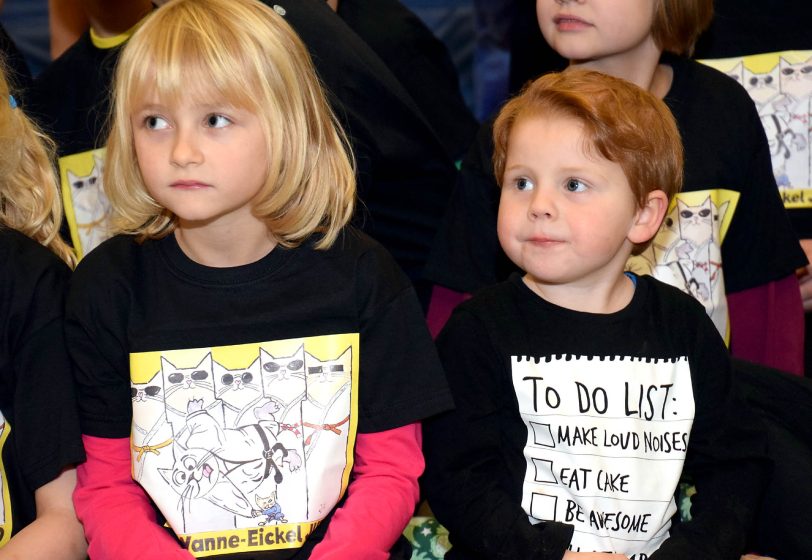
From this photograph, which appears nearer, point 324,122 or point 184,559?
point 184,559

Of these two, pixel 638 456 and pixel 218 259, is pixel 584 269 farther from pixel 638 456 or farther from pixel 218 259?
pixel 218 259

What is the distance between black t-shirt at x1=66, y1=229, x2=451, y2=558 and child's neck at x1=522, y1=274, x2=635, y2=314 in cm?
18

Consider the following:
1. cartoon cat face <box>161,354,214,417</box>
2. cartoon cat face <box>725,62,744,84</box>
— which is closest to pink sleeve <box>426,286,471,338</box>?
cartoon cat face <box>161,354,214,417</box>

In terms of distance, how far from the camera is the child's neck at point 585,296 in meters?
1.55

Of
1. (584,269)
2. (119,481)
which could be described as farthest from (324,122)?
(119,481)

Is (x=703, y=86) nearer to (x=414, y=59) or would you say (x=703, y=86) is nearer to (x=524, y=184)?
(x=524, y=184)

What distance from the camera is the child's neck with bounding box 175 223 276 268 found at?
1540 millimetres

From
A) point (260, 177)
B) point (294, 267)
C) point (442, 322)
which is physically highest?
point (260, 177)

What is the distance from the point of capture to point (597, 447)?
58.9 inches

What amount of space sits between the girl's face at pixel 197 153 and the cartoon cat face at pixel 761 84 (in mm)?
1079

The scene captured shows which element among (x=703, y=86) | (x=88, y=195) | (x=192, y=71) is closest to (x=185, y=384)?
(x=192, y=71)

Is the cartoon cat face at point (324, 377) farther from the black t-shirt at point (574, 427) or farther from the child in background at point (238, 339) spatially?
the black t-shirt at point (574, 427)

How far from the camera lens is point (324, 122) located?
1.57 meters

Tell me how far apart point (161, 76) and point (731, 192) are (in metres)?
1.00
